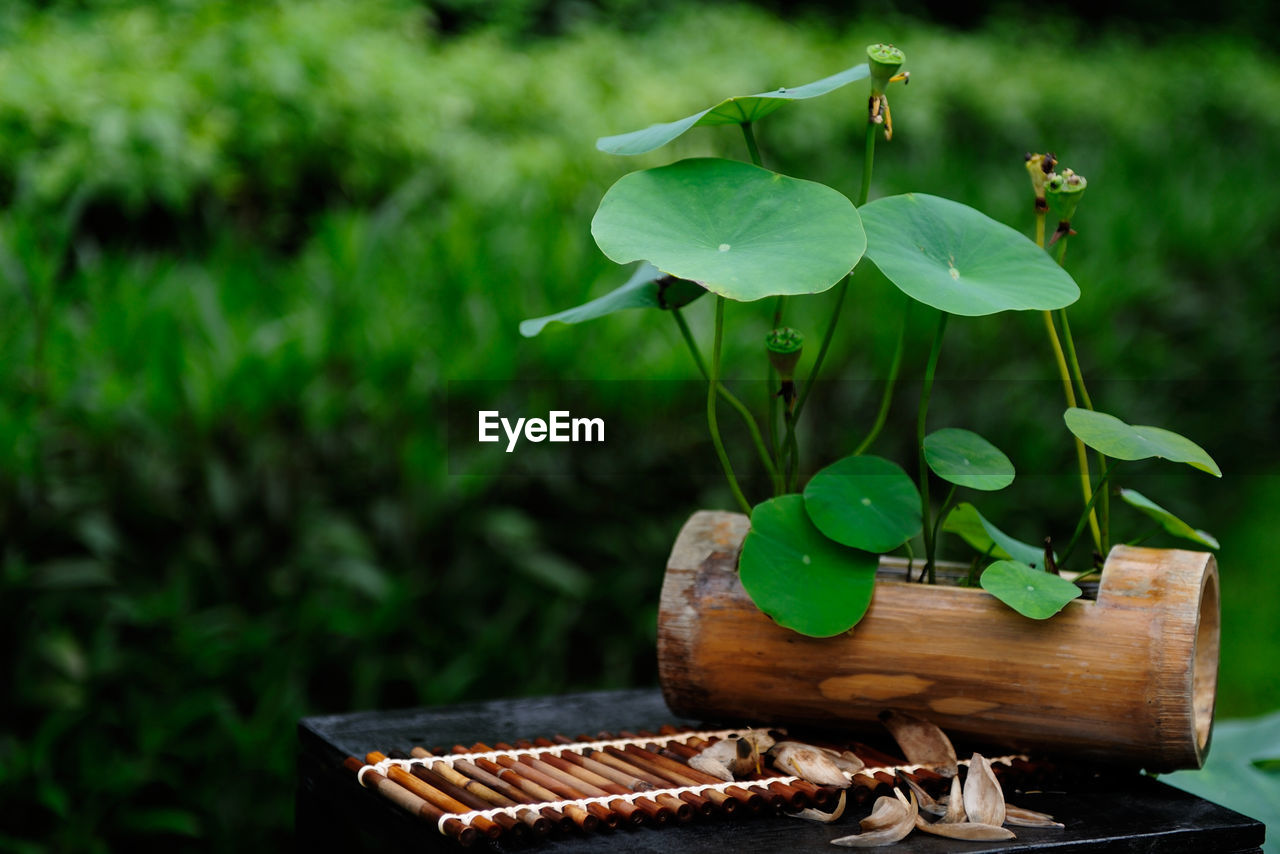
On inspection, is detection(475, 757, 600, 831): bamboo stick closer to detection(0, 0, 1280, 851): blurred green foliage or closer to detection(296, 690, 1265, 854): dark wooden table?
detection(296, 690, 1265, 854): dark wooden table

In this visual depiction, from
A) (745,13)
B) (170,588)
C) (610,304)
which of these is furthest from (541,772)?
(745,13)

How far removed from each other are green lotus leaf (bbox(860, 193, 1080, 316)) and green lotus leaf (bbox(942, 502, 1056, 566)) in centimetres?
Result: 21

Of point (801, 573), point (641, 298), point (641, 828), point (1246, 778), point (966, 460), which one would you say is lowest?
point (1246, 778)

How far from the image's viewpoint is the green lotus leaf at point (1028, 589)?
0.96 meters

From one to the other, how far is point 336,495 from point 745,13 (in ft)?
14.2

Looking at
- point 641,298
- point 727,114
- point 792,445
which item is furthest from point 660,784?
point 727,114

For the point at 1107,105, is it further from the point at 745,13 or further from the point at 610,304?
the point at 610,304

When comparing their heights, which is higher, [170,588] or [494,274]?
[494,274]

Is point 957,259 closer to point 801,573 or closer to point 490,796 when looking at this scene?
point 801,573

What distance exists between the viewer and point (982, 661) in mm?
A: 1003

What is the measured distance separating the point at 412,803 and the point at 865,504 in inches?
18.3

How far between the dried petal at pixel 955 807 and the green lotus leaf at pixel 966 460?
0.25 m

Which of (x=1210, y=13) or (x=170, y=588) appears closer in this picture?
(x=170, y=588)

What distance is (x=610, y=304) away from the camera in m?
1.13
